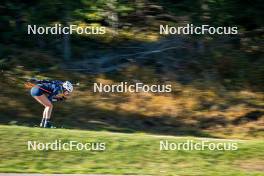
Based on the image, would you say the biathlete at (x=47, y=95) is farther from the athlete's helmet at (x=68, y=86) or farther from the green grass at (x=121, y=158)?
the green grass at (x=121, y=158)

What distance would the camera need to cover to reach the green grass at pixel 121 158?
434 inches

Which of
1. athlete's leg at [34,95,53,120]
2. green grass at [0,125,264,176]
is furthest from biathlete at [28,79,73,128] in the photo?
green grass at [0,125,264,176]

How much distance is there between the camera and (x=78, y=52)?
19.3m

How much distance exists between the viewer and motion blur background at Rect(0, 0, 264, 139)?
16625 mm

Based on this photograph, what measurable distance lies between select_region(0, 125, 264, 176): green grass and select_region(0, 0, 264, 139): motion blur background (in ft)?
11.1

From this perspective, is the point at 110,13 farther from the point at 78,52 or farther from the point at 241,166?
the point at 241,166

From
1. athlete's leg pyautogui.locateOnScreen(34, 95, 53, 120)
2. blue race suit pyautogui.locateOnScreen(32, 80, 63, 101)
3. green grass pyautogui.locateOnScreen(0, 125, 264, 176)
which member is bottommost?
green grass pyautogui.locateOnScreen(0, 125, 264, 176)

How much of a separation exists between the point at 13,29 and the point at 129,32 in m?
3.71

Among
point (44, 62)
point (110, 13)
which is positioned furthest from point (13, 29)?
point (110, 13)

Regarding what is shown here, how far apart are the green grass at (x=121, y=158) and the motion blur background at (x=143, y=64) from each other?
338 centimetres

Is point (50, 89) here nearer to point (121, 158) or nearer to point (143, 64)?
point (121, 158)

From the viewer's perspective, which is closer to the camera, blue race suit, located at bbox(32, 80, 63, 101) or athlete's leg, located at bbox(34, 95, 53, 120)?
blue race suit, located at bbox(32, 80, 63, 101)

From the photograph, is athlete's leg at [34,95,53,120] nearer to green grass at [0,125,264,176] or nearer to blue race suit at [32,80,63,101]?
blue race suit at [32,80,63,101]

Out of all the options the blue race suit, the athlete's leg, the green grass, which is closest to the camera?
the green grass
